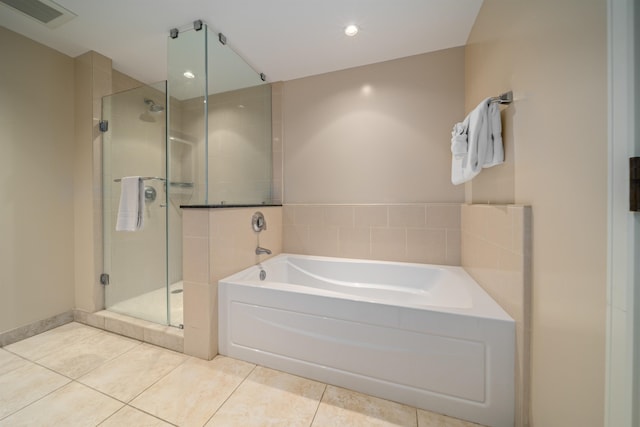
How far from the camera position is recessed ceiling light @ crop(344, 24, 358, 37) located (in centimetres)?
164

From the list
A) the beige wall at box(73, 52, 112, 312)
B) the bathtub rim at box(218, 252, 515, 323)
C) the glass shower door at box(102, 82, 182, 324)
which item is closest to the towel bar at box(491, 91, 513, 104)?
the bathtub rim at box(218, 252, 515, 323)

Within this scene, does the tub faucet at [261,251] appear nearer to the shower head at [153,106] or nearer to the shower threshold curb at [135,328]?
the shower threshold curb at [135,328]

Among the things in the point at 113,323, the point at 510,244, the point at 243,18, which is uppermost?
the point at 243,18

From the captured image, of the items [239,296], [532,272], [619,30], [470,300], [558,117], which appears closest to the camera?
[619,30]

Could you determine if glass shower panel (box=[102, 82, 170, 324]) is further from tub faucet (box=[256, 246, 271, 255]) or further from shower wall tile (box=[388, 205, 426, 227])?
shower wall tile (box=[388, 205, 426, 227])

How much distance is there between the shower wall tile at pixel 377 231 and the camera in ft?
6.31

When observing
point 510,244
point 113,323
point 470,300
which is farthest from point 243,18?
point 113,323

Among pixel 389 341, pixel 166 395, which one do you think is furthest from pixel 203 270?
pixel 389 341

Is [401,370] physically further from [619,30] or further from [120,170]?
[120,170]

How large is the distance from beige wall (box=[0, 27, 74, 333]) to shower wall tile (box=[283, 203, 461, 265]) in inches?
75.7

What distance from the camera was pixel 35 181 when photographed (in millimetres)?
1820

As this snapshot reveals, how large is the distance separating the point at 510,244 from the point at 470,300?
1.23 feet

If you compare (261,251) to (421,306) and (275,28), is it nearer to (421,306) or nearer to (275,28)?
(421,306)

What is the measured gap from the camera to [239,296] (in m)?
1.48
